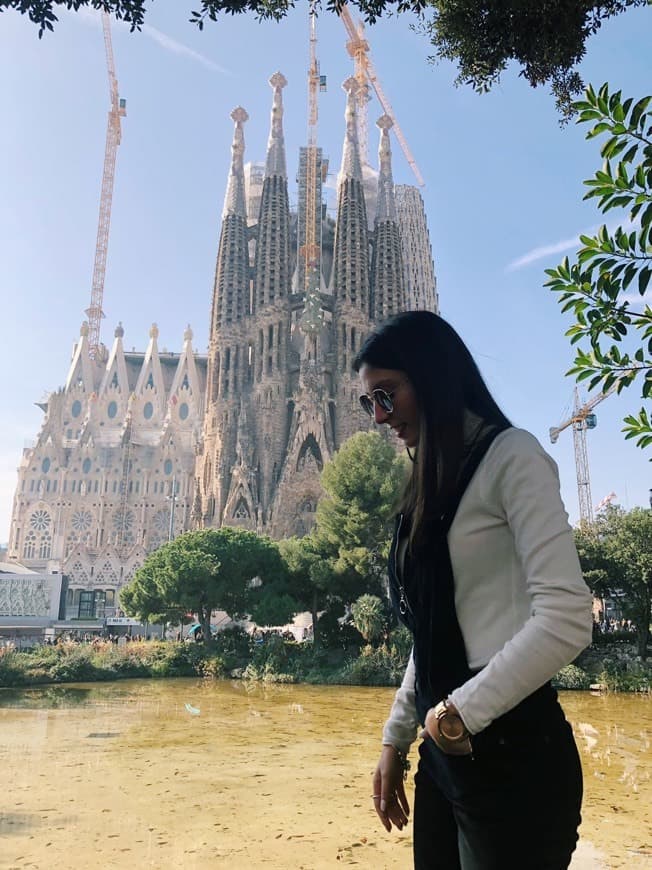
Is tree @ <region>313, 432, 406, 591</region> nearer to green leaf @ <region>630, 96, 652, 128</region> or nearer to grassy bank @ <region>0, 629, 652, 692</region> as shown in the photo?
grassy bank @ <region>0, 629, 652, 692</region>

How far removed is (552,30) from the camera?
3914 millimetres

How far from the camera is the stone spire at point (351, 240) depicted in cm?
4409

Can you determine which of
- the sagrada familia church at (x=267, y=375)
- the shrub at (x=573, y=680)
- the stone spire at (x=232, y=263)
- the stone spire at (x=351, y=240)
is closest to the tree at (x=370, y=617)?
the shrub at (x=573, y=680)

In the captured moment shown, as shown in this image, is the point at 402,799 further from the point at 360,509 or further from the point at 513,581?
the point at 360,509

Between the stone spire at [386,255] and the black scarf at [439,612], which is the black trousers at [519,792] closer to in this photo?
the black scarf at [439,612]

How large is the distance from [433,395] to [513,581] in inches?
16.2

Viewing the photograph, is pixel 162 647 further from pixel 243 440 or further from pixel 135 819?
pixel 243 440

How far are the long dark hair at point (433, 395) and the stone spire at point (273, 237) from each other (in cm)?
4251

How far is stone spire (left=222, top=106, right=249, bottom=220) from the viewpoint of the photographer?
4500cm

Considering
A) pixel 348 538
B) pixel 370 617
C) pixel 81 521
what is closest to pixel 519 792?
pixel 370 617

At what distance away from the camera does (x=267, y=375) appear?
42250 millimetres

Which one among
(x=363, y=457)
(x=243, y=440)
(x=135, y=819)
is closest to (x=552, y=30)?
(x=135, y=819)

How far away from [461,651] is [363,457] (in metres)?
22.6

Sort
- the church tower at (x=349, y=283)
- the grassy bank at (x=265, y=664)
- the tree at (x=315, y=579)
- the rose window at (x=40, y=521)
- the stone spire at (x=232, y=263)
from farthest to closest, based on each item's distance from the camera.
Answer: the rose window at (x=40, y=521) < the stone spire at (x=232, y=263) < the church tower at (x=349, y=283) < the tree at (x=315, y=579) < the grassy bank at (x=265, y=664)
